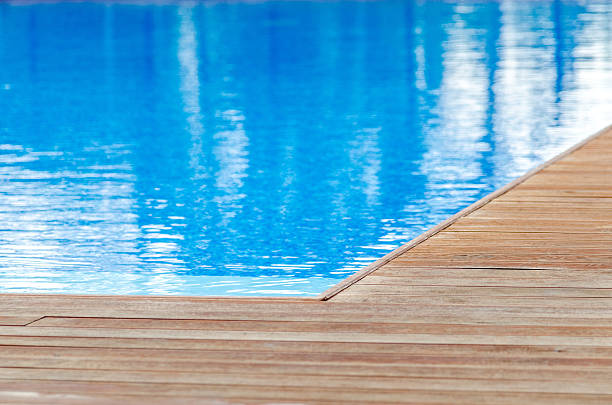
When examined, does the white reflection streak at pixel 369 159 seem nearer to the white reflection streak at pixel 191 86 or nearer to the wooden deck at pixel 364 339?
the white reflection streak at pixel 191 86

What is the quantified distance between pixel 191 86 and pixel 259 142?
2481mm

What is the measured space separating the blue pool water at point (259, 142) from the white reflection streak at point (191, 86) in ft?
0.11

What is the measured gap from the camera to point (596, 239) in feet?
8.78

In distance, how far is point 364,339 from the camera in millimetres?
1971

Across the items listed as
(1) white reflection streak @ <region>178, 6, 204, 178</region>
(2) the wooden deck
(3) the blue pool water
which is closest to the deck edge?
(2) the wooden deck

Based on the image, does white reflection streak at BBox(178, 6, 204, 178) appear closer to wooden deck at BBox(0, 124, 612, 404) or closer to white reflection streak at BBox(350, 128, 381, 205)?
white reflection streak at BBox(350, 128, 381, 205)

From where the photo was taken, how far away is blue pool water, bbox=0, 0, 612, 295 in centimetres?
365

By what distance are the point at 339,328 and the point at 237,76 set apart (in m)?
6.69

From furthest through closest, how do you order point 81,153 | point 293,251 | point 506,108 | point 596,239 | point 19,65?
point 19,65
point 506,108
point 81,153
point 293,251
point 596,239

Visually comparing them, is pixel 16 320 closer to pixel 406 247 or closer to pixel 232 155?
pixel 406 247

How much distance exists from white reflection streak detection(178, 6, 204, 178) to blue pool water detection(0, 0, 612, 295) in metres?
0.03

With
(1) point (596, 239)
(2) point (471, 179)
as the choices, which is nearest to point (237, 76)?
(2) point (471, 179)

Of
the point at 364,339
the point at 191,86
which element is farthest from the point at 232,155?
the point at 364,339

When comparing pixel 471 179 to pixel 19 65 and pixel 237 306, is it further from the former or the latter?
pixel 19 65
